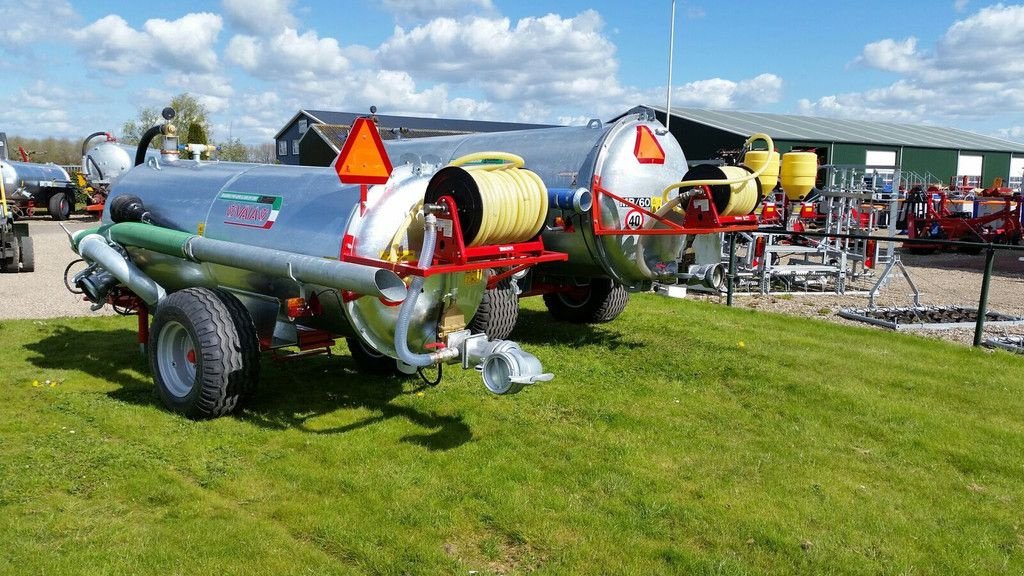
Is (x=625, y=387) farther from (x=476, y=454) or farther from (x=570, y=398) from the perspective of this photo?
(x=476, y=454)

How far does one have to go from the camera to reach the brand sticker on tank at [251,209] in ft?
17.8

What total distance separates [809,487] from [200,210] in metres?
4.63

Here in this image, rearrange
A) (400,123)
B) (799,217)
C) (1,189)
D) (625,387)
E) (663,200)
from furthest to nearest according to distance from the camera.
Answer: (400,123) → (799,217) → (1,189) → (663,200) → (625,387)

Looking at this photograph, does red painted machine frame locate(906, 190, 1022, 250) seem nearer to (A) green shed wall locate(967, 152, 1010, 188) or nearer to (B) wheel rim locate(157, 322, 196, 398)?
(B) wheel rim locate(157, 322, 196, 398)

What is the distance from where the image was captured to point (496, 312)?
23.5 ft

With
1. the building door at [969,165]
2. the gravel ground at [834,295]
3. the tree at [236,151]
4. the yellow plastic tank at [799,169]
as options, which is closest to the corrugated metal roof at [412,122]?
the tree at [236,151]

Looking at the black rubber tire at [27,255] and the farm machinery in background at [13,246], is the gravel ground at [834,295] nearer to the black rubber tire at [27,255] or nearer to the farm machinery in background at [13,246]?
the black rubber tire at [27,255]

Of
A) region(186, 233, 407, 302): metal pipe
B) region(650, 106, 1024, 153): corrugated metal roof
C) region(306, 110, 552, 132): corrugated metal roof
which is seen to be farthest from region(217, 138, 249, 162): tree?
region(186, 233, 407, 302): metal pipe

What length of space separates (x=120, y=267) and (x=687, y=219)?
5014 mm

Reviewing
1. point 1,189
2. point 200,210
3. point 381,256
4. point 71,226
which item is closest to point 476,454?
point 381,256

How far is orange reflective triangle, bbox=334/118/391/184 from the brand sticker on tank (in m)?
0.87

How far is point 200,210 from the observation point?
236 inches

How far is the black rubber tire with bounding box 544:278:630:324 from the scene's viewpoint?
913 cm

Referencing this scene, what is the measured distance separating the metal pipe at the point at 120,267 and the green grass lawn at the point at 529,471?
2.56 feet
